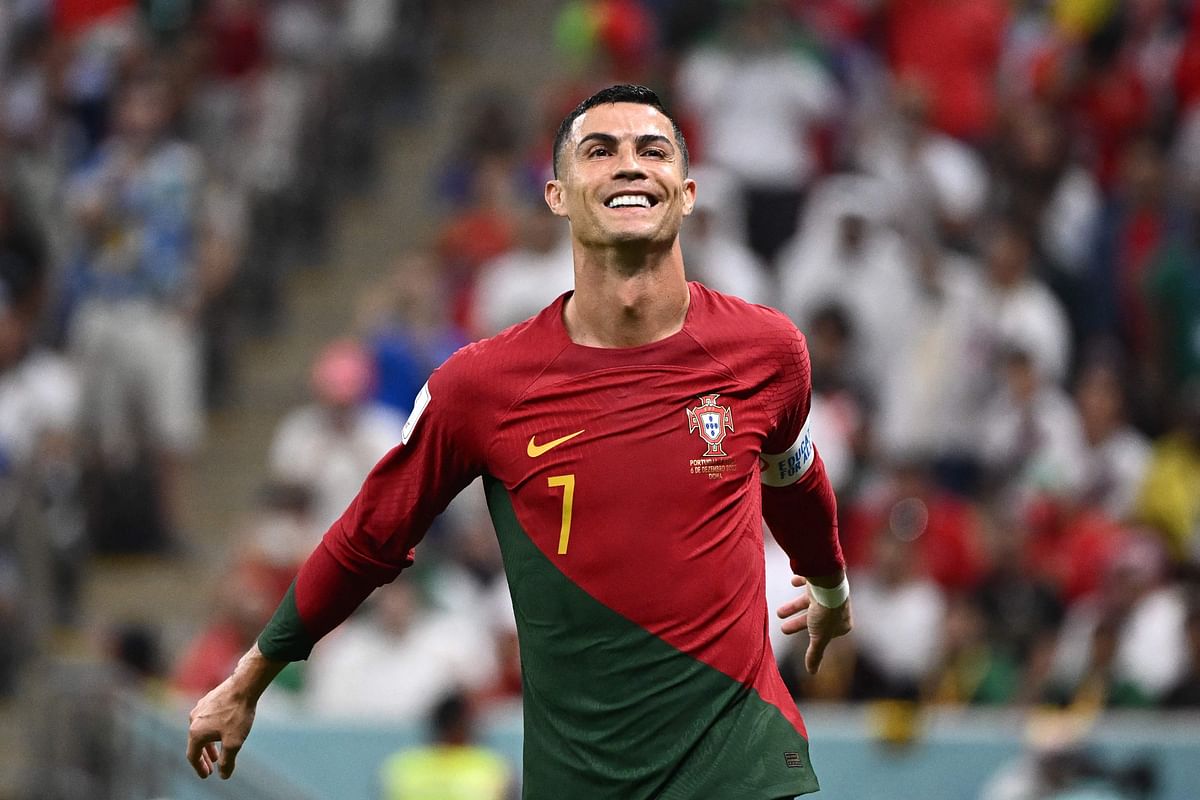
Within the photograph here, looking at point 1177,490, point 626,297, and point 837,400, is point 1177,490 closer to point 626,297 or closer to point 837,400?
point 837,400

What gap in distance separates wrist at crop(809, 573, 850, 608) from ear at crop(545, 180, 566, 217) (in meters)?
1.10

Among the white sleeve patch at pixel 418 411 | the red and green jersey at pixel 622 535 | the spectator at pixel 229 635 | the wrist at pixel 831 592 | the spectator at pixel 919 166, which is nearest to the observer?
the red and green jersey at pixel 622 535

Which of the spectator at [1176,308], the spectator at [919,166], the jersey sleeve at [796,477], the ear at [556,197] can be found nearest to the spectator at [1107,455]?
the spectator at [1176,308]

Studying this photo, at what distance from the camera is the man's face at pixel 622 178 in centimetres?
450

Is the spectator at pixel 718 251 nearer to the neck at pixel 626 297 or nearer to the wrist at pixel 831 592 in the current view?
the wrist at pixel 831 592

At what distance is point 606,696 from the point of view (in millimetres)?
4477

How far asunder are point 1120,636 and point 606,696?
562 centimetres

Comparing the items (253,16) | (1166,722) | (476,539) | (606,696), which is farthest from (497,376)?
(253,16)

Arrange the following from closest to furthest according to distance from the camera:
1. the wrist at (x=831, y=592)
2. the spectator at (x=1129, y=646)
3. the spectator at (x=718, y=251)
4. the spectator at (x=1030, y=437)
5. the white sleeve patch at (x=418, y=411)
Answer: the white sleeve patch at (x=418, y=411) < the wrist at (x=831, y=592) < the spectator at (x=1129, y=646) < the spectator at (x=1030, y=437) < the spectator at (x=718, y=251)

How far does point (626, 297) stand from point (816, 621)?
1022 mm

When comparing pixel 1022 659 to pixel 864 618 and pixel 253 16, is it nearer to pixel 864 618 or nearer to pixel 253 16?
pixel 864 618

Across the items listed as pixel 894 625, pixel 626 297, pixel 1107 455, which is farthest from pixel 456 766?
pixel 626 297

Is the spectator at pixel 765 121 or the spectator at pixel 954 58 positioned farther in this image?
the spectator at pixel 954 58

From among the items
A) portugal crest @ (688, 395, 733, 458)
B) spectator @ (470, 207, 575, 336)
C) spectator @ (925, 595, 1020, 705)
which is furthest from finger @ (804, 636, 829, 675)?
spectator @ (470, 207, 575, 336)
